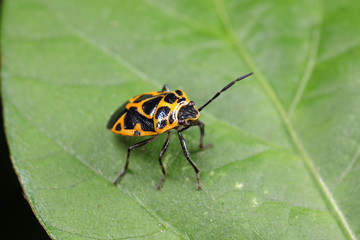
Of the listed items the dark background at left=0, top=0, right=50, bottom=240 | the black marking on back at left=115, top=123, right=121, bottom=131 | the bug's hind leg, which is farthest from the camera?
the dark background at left=0, top=0, right=50, bottom=240

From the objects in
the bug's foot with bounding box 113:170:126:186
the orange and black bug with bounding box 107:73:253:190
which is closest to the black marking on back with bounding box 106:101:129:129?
the orange and black bug with bounding box 107:73:253:190

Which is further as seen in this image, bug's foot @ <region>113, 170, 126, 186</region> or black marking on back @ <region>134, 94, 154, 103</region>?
black marking on back @ <region>134, 94, 154, 103</region>

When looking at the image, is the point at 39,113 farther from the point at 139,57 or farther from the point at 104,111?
the point at 139,57

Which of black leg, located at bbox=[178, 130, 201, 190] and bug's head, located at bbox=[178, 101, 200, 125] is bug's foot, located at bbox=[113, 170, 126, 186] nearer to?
black leg, located at bbox=[178, 130, 201, 190]

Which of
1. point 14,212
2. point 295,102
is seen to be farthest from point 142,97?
point 14,212

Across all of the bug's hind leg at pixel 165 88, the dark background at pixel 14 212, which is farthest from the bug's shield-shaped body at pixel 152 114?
the dark background at pixel 14 212

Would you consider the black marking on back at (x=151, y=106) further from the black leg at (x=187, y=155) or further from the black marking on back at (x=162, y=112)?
the black leg at (x=187, y=155)

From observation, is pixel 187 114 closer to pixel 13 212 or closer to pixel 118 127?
pixel 118 127
